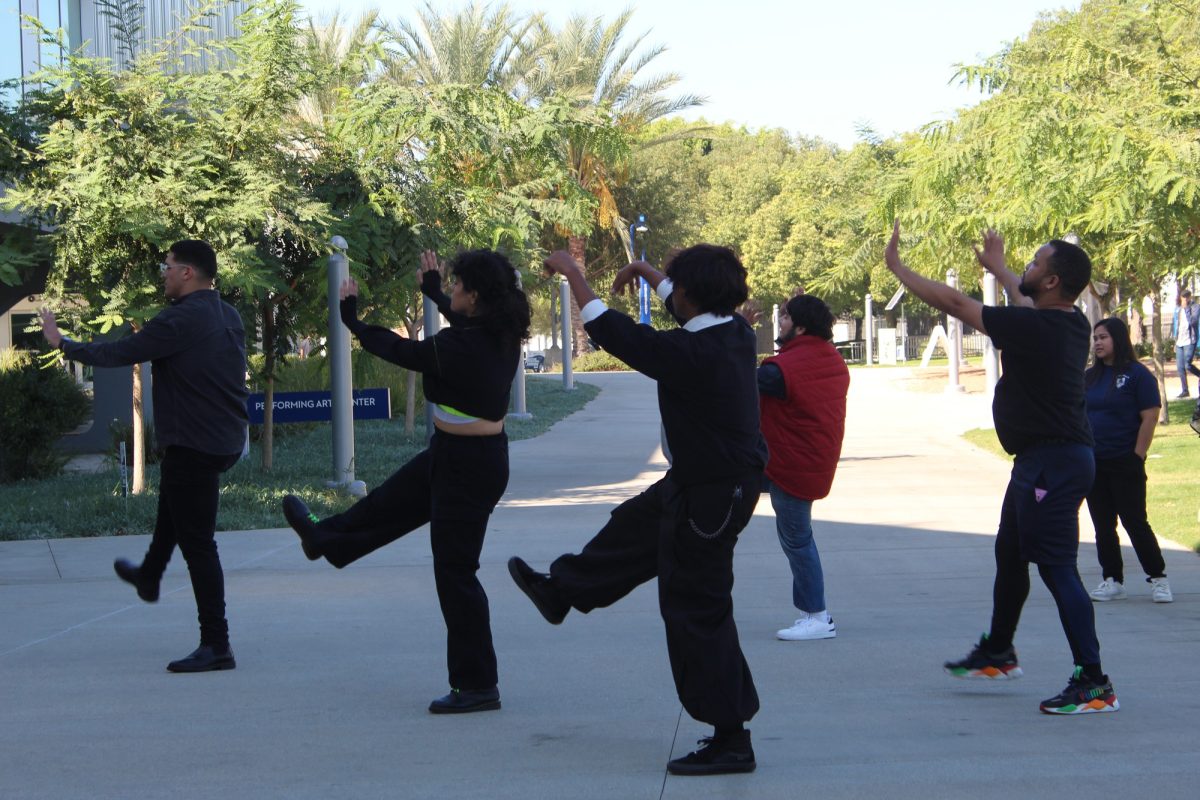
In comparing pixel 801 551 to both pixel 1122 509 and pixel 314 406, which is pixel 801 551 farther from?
pixel 314 406

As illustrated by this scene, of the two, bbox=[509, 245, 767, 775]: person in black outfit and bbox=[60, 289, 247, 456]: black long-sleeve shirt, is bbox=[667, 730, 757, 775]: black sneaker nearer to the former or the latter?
bbox=[509, 245, 767, 775]: person in black outfit

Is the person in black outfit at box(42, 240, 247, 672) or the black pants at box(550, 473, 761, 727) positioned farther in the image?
the person in black outfit at box(42, 240, 247, 672)

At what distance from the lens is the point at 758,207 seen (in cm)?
6556

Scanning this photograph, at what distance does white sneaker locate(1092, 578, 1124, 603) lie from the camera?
7.72 meters

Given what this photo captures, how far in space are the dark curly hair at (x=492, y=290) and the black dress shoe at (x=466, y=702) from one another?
1364 mm

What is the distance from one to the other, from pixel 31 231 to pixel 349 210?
9.56 ft

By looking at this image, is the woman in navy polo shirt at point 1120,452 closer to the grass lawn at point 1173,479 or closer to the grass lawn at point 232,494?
the grass lawn at point 1173,479

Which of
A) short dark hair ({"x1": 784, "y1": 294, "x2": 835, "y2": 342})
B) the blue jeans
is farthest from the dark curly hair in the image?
the blue jeans

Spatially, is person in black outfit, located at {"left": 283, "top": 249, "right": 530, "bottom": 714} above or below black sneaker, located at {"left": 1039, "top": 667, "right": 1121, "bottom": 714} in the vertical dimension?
above

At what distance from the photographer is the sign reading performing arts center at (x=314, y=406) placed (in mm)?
13500

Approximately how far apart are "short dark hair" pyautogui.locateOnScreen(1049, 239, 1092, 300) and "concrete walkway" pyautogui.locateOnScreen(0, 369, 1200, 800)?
1584mm

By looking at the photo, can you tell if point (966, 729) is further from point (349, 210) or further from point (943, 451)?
point (943, 451)

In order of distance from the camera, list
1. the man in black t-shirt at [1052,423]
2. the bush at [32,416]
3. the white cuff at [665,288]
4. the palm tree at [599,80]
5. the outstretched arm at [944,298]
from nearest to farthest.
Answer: the white cuff at [665,288], the outstretched arm at [944,298], the man in black t-shirt at [1052,423], the bush at [32,416], the palm tree at [599,80]

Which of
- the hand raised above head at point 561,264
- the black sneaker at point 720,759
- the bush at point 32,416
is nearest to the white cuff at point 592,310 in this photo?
the hand raised above head at point 561,264
